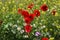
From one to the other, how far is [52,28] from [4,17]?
808mm

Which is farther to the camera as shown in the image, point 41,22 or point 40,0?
point 40,0

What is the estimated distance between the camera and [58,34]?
3.96 meters

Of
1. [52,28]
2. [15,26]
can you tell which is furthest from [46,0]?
[15,26]

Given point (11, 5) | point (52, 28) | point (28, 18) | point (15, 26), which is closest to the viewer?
point (28, 18)

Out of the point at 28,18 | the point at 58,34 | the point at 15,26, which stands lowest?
the point at 58,34

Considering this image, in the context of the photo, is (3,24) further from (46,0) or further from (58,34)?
(46,0)

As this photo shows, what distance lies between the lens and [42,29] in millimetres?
3783

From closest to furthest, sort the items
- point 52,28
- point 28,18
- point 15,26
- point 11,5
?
1. point 28,18
2. point 15,26
3. point 52,28
4. point 11,5

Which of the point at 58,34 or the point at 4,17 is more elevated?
the point at 4,17

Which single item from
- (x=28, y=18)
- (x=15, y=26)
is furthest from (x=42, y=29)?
(x=28, y=18)

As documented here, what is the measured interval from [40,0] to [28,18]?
203 cm

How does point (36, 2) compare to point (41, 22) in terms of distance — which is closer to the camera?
point (41, 22)

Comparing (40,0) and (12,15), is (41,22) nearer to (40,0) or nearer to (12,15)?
(12,15)

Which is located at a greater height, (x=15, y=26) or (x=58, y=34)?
(x=15, y=26)
